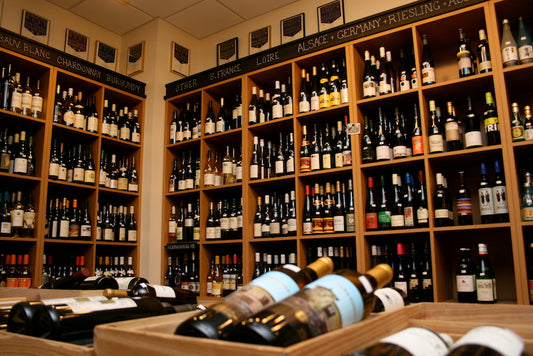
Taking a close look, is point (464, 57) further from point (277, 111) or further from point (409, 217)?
point (277, 111)

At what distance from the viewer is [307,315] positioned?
1.66ft

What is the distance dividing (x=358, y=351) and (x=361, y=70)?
245 centimetres

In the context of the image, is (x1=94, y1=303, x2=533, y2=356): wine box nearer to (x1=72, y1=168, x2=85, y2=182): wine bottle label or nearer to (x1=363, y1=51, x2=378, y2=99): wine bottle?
(x1=363, y1=51, x2=378, y2=99): wine bottle

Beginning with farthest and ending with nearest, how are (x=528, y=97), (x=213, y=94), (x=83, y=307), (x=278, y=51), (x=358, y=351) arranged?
(x=213, y=94) < (x=278, y=51) < (x=528, y=97) < (x=83, y=307) < (x=358, y=351)

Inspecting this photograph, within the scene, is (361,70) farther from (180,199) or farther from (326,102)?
(180,199)

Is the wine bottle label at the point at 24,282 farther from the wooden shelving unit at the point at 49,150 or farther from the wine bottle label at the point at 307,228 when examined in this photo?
the wine bottle label at the point at 307,228

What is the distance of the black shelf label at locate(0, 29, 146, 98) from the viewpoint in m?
2.72

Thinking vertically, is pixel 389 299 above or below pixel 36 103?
below

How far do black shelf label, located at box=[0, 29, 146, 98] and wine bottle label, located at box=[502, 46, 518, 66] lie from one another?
8.45 ft

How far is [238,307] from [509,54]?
2167mm

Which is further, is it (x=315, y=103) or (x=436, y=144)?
(x=315, y=103)

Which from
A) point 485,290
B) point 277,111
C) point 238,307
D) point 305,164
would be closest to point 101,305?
point 238,307

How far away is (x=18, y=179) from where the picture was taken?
2734mm

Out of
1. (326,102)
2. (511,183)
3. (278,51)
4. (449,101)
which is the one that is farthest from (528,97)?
(278,51)
